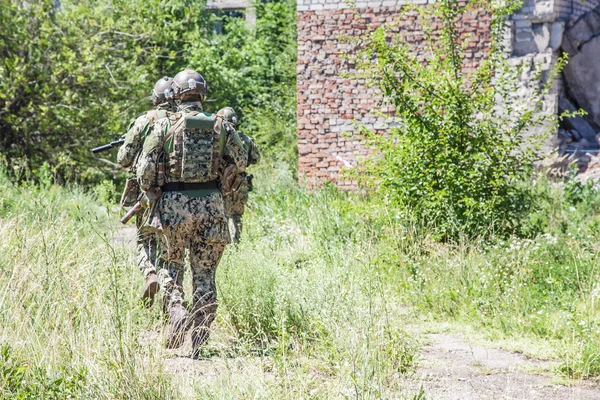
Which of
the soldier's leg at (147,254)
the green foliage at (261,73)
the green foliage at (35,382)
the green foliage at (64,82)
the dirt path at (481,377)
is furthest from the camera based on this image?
the green foliage at (261,73)

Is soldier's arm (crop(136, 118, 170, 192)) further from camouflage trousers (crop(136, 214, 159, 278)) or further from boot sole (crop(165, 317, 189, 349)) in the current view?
boot sole (crop(165, 317, 189, 349))

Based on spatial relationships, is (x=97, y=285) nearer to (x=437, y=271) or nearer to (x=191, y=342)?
(x=191, y=342)

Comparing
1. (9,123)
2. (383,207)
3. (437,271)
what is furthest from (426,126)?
(9,123)

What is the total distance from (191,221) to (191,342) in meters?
0.80

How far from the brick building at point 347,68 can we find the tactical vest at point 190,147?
7181mm

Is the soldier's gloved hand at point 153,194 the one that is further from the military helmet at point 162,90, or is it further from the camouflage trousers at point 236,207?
the military helmet at point 162,90

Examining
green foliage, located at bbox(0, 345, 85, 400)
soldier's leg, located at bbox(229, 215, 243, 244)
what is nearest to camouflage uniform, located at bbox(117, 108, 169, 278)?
green foliage, located at bbox(0, 345, 85, 400)

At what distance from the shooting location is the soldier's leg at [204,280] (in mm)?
5785

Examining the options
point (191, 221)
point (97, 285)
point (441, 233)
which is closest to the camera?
point (97, 285)

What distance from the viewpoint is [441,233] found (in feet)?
27.1

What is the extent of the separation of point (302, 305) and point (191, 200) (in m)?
1.05

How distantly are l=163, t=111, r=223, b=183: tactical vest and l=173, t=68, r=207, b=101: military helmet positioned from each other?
0.52ft

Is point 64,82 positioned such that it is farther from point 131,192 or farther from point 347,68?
point 131,192

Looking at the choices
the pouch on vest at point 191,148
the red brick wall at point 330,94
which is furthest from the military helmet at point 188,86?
the red brick wall at point 330,94
